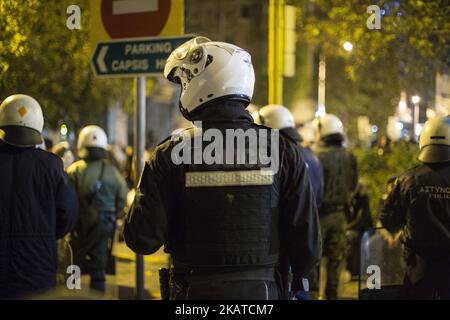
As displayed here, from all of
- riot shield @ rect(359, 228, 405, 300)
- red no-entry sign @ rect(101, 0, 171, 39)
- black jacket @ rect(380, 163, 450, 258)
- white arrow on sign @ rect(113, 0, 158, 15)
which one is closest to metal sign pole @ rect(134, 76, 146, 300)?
red no-entry sign @ rect(101, 0, 171, 39)

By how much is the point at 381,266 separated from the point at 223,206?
2590 mm

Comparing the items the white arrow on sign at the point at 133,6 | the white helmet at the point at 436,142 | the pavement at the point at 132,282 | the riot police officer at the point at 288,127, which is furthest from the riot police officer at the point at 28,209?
the pavement at the point at 132,282

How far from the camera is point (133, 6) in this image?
18.6ft

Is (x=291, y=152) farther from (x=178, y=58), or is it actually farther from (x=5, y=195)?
(x=5, y=195)

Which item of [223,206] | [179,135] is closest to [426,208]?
[223,206]

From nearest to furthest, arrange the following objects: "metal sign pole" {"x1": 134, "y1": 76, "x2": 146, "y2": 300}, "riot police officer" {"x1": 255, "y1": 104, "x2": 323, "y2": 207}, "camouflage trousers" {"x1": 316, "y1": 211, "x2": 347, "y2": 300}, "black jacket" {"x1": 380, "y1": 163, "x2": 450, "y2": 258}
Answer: "black jacket" {"x1": 380, "y1": 163, "x2": 450, "y2": 258}, "metal sign pole" {"x1": 134, "y1": 76, "x2": 146, "y2": 300}, "riot police officer" {"x1": 255, "y1": 104, "x2": 323, "y2": 207}, "camouflage trousers" {"x1": 316, "y1": 211, "x2": 347, "y2": 300}

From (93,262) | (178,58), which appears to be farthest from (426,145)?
(93,262)

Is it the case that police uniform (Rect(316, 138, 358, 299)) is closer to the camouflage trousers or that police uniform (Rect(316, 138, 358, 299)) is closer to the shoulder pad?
the camouflage trousers

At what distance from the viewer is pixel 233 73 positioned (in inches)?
137

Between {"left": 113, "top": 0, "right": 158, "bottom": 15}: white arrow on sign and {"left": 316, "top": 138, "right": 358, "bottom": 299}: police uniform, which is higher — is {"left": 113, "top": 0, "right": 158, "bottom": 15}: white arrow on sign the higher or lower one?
the higher one

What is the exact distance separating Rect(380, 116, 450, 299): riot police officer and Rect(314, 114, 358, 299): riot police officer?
119 inches

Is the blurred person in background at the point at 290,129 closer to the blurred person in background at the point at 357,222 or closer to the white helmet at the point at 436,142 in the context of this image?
the white helmet at the point at 436,142

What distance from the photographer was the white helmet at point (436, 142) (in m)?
4.89

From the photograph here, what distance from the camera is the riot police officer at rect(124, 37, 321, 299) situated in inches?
130
